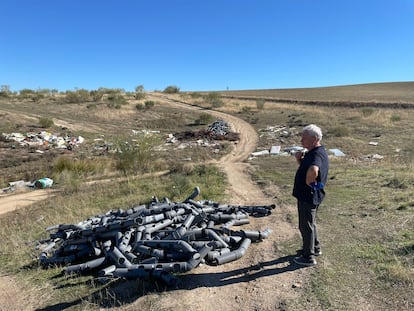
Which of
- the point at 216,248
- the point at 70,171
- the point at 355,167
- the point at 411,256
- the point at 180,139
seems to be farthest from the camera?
the point at 180,139

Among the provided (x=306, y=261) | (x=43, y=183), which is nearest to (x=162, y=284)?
(x=306, y=261)

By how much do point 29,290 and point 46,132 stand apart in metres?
24.4

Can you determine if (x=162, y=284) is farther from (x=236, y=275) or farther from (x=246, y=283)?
(x=246, y=283)

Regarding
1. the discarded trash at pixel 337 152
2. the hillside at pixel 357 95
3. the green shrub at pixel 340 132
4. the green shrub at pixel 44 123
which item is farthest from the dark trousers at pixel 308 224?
the hillside at pixel 357 95

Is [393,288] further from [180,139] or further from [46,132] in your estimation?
[46,132]

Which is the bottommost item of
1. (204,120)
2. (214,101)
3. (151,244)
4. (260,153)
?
(260,153)

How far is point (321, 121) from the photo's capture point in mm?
30984

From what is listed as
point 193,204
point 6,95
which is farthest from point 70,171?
point 6,95

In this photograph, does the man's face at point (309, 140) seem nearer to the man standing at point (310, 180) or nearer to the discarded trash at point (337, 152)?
the man standing at point (310, 180)

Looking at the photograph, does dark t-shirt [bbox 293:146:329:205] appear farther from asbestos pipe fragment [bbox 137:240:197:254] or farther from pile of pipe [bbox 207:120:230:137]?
pile of pipe [bbox 207:120:230:137]

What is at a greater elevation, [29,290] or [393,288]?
[393,288]

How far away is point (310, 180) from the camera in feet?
16.7

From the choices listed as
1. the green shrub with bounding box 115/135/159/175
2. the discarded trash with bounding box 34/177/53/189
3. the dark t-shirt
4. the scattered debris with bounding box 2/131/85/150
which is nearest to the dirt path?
the dark t-shirt

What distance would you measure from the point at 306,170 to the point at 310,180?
0.19 m
